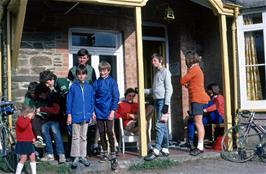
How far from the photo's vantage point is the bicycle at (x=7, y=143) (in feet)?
25.2

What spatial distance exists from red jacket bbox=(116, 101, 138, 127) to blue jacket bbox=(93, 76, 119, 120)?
135 cm

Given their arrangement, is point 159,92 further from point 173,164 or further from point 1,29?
point 1,29

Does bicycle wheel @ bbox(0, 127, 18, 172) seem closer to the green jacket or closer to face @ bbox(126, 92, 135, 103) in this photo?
the green jacket

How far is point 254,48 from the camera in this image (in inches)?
404

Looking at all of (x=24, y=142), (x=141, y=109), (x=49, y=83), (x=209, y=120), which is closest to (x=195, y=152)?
(x=141, y=109)

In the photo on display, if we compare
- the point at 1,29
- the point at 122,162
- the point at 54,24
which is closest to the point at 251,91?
the point at 122,162

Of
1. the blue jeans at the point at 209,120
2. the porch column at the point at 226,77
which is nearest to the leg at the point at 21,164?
the blue jeans at the point at 209,120

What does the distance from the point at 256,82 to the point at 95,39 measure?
3.76 metres

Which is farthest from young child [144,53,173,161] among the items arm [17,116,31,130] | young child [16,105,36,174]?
arm [17,116,31,130]

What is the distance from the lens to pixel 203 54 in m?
11.8

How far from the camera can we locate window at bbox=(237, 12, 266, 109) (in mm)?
10172

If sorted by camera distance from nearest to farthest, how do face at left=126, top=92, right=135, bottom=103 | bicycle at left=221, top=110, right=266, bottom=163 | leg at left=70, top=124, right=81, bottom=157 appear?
leg at left=70, top=124, right=81, bottom=157
bicycle at left=221, top=110, right=266, bottom=163
face at left=126, top=92, right=135, bottom=103

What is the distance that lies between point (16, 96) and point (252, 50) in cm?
522

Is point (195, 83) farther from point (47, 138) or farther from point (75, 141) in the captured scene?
point (47, 138)
